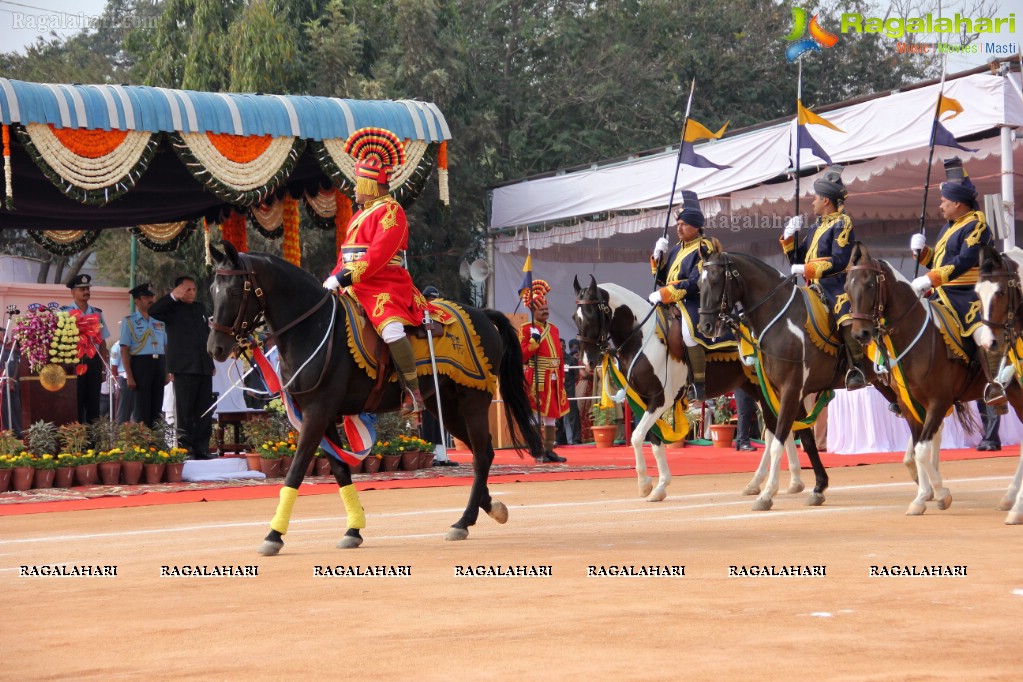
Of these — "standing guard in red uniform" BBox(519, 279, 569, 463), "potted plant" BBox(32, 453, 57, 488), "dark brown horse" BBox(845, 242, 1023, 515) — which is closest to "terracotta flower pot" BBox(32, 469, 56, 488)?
"potted plant" BBox(32, 453, 57, 488)

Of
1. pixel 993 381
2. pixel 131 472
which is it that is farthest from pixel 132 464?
pixel 993 381

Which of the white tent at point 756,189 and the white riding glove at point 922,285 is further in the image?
the white tent at point 756,189

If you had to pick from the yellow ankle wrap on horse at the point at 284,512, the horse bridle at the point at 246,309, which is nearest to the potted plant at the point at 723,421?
the horse bridle at the point at 246,309

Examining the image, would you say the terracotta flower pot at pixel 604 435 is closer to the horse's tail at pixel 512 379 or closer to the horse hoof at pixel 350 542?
the horse's tail at pixel 512 379

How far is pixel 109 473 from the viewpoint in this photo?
46.7ft

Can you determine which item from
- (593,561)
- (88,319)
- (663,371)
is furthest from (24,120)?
(593,561)

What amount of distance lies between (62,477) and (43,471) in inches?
8.3

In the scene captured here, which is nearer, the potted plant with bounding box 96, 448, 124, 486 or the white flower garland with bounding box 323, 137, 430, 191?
the potted plant with bounding box 96, 448, 124, 486

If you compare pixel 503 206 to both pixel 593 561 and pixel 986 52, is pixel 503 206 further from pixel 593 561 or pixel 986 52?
pixel 593 561

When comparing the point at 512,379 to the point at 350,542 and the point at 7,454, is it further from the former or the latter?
the point at 7,454

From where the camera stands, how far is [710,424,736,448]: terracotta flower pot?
20.2 metres

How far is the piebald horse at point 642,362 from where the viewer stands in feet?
38.1

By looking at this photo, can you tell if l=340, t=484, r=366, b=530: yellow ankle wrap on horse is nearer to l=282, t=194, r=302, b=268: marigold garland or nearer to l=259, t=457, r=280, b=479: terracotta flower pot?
l=259, t=457, r=280, b=479: terracotta flower pot

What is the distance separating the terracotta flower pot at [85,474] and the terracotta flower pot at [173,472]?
83cm
